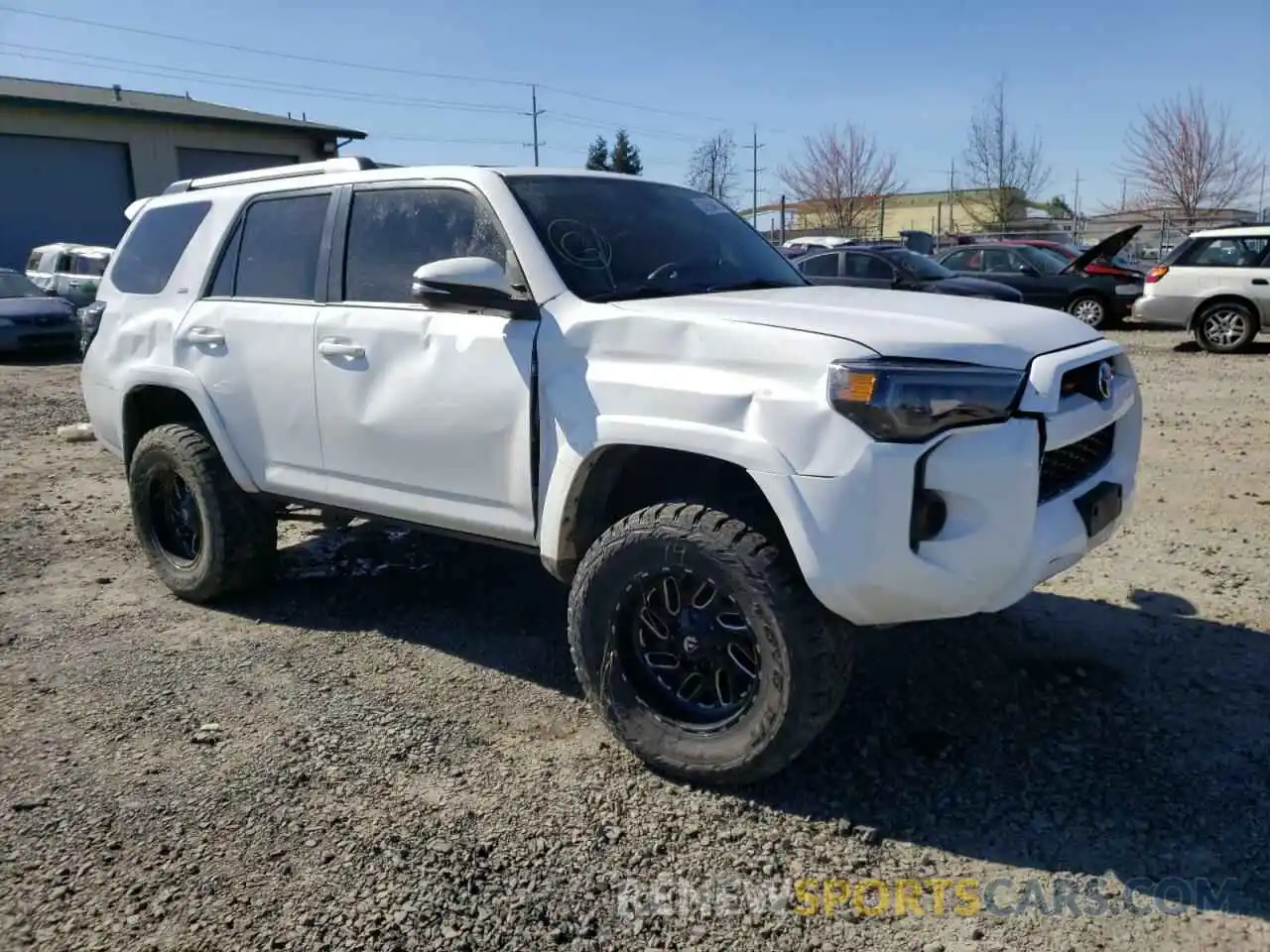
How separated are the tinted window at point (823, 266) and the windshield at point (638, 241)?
1122 cm

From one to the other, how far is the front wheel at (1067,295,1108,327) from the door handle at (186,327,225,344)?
15.2 m

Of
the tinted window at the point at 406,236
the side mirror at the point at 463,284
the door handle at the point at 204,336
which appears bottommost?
the door handle at the point at 204,336

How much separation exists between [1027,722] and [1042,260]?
51.3 feet

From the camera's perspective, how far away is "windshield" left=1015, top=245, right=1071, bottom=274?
17.4 meters

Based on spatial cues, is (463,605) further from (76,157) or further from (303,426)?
(76,157)

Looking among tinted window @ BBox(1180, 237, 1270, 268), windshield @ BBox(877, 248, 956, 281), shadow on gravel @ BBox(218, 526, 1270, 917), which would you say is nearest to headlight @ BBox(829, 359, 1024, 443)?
shadow on gravel @ BBox(218, 526, 1270, 917)

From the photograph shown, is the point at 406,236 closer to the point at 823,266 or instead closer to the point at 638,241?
the point at 638,241

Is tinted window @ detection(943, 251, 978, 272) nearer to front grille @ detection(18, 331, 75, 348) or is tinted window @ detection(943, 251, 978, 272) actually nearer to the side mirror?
front grille @ detection(18, 331, 75, 348)

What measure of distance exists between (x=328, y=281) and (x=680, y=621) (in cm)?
206

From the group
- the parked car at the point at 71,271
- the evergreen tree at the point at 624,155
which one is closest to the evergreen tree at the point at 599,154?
the evergreen tree at the point at 624,155

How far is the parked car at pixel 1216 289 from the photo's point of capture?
13664 millimetres

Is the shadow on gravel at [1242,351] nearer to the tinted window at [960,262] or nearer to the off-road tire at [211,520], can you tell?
the tinted window at [960,262]

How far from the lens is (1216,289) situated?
1388cm

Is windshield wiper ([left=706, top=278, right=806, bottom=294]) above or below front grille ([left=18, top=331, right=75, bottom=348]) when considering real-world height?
above
